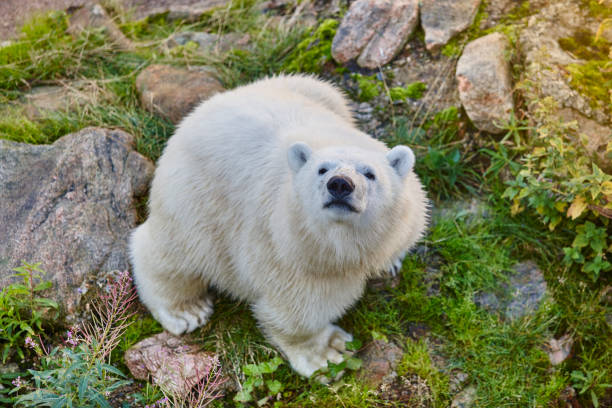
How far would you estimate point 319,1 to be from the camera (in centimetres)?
598

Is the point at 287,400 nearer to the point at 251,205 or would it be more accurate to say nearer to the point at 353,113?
the point at 251,205

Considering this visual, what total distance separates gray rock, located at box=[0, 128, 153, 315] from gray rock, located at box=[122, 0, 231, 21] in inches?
107

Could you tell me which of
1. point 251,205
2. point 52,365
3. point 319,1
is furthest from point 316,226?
point 319,1

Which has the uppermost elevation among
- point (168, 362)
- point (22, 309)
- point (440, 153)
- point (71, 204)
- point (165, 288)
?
point (71, 204)

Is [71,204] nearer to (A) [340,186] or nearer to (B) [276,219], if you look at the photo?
(B) [276,219]

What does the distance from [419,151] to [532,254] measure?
49.3 inches

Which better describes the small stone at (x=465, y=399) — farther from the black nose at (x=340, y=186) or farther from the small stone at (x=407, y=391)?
the black nose at (x=340, y=186)

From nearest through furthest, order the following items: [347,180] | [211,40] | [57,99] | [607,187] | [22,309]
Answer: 1. [347,180]
2. [607,187]
3. [22,309]
4. [57,99]
5. [211,40]

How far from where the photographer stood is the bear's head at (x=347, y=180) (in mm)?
2707

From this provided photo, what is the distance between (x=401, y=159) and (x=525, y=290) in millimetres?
1658

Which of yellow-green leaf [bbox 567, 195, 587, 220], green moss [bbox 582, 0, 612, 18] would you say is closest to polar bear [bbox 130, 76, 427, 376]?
yellow-green leaf [bbox 567, 195, 587, 220]

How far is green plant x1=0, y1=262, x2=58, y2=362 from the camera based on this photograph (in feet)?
11.5

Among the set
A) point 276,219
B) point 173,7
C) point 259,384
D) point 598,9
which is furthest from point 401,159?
point 173,7

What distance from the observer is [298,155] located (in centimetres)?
296
